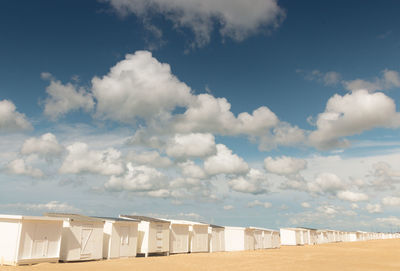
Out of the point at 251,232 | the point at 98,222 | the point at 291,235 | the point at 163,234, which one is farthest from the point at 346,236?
the point at 98,222

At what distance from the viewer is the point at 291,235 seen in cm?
7306

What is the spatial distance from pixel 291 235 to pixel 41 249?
5952cm

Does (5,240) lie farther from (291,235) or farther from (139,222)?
(291,235)

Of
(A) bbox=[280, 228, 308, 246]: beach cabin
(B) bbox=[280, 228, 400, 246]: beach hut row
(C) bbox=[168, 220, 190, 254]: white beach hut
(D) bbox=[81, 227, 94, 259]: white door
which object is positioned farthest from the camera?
(B) bbox=[280, 228, 400, 246]: beach hut row

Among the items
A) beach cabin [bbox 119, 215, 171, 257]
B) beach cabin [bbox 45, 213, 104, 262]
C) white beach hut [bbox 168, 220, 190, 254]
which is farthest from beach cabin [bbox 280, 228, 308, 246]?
beach cabin [bbox 45, 213, 104, 262]

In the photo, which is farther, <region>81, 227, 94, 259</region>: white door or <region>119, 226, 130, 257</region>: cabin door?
<region>119, 226, 130, 257</region>: cabin door

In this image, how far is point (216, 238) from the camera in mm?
44594

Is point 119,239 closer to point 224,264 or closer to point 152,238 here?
point 152,238

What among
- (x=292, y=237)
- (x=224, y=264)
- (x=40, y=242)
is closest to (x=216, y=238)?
(x=224, y=264)

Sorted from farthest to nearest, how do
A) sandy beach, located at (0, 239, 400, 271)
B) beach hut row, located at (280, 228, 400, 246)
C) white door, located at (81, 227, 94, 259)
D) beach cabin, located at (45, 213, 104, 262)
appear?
beach hut row, located at (280, 228, 400, 246) < white door, located at (81, 227, 94, 259) < beach cabin, located at (45, 213, 104, 262) < sandy beach, located at (0, 239, 400, 271)

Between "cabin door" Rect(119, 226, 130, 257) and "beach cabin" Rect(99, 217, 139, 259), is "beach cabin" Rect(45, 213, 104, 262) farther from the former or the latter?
"cabin door" Rect(119, 226, 130, 257)

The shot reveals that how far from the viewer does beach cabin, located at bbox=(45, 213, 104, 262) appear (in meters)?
25.8

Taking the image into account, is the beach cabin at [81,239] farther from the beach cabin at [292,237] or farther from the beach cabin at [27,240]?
the beach cabin at [292,237]

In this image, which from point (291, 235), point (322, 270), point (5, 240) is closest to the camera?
point (5, 240)
